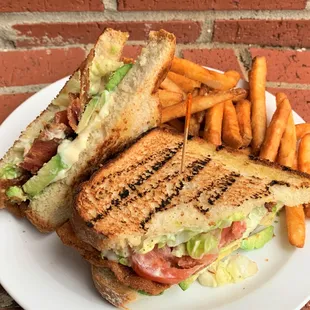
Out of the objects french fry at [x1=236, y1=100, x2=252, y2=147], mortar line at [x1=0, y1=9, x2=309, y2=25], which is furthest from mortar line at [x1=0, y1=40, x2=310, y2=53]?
french fry at [x1=236, y1=100, x2=252, y2=147]

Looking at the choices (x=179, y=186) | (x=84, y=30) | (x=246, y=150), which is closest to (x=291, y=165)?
(x=246, y=150)

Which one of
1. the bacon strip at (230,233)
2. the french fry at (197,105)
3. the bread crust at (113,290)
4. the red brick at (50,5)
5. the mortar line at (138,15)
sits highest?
the red brick at (50,5)

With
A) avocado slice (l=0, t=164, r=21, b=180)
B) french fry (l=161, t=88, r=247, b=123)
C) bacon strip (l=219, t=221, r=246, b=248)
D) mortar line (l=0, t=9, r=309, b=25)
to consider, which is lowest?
bacon strip (l=219, t=221, r=246, b=248)

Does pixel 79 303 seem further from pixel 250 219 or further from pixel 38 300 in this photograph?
pixel 250 219

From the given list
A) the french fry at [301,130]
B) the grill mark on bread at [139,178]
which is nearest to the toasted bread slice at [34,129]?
the grill mark on bread at [139,178]

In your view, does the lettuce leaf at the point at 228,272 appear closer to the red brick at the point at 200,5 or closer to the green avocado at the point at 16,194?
the green avocado at the point at 16,194

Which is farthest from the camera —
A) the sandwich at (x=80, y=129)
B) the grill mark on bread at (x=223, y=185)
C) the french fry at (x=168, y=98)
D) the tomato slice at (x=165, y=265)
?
the french fry at (x=168, y=98)

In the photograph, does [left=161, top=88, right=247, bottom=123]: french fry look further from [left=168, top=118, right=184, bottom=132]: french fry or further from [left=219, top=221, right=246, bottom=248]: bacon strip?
[left=219, top=221, right=246, bottom=248]: bacon strip
